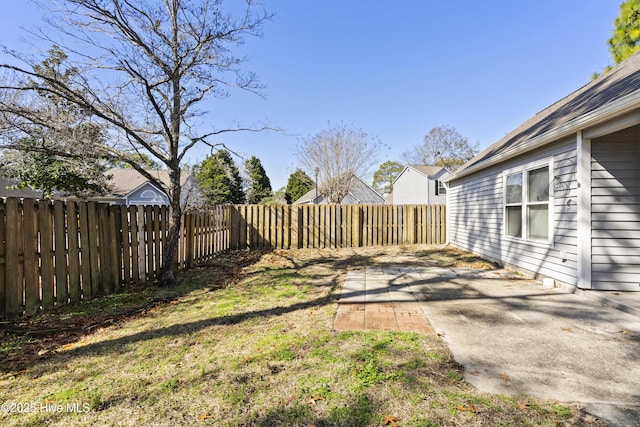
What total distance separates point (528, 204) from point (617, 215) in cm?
141

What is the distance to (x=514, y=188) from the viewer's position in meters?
6.02

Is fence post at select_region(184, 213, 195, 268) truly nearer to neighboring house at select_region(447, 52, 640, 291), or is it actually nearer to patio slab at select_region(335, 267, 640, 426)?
patio slab at select_region(335, 267, 640, 426)

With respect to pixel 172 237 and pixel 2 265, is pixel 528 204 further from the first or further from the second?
pixel 2 265

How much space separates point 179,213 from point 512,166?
681cm

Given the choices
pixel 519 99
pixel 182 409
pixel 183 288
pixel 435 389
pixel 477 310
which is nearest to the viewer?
pixel 182 409

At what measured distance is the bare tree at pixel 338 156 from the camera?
2133 centimetres

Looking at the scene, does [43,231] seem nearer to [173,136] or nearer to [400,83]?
[173,136]

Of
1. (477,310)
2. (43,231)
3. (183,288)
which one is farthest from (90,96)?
(477,310)

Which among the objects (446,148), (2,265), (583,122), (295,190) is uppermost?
(446,148)

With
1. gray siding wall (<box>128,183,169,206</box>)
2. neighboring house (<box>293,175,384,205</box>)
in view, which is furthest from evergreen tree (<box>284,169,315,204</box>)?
gray siding wall (<box>128,183,169,206</box>)

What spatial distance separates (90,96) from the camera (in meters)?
4.15

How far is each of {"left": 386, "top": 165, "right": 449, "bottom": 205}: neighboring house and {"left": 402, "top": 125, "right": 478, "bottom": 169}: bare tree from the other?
23.4ft

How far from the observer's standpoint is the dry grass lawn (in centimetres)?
172

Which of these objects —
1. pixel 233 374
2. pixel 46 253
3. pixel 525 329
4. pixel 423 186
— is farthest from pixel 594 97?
pixel 423 186
